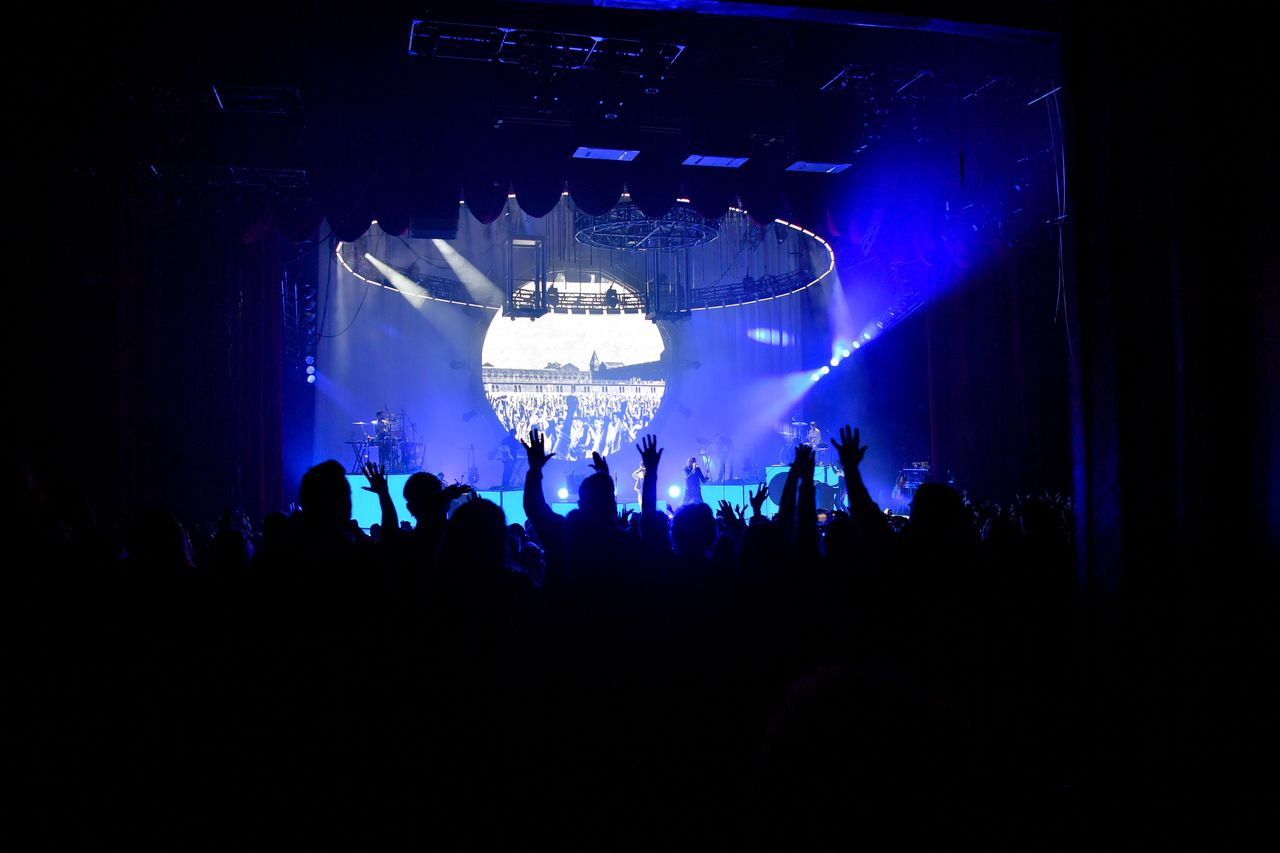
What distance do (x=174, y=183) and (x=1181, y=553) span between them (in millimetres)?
7983

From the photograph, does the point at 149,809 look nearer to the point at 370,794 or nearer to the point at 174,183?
the point at 370,794

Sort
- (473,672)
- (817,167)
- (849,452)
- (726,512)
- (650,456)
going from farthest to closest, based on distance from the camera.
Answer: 1. (817,167)
2. (726,512)
3. (650,456)
4. (849,452)
5. (473,672)

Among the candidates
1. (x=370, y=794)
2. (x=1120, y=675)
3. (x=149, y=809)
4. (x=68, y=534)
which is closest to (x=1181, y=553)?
(x=1120, y=675)

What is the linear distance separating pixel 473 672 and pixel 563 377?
1389cm

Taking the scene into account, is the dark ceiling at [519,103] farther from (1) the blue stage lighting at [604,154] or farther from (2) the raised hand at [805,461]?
(2) the raised hand at [805,461]

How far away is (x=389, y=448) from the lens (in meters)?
12.9

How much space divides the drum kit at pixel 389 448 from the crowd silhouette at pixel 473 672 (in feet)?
31.9

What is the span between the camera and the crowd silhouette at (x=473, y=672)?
2.31m

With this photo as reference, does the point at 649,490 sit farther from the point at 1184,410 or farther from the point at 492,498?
the point at 492,498

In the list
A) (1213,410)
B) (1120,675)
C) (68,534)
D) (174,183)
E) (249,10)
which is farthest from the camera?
(174,183)

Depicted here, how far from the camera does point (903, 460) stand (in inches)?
488

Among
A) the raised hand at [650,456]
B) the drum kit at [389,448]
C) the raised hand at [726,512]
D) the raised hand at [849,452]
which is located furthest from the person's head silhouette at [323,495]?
the drum kit at [389,448]

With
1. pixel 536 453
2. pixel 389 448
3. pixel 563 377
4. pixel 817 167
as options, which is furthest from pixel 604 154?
pixel 563 377

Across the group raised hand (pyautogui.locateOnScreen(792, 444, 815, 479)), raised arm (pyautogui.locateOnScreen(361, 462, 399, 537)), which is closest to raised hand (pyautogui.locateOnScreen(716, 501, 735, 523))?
raised hand (pyautogui.locateOnScreen(792, 444, 815, 479))
